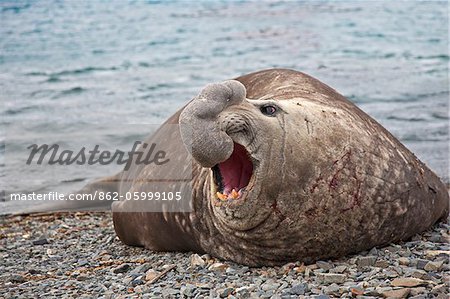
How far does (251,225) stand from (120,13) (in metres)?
28.3

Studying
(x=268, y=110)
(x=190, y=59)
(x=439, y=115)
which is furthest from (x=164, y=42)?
(x=268, y=110)

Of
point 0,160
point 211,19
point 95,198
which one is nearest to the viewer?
point 95,198

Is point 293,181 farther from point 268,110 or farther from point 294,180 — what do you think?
point 268,110

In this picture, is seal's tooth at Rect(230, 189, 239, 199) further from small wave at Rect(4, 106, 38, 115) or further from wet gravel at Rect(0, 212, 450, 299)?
small wave at Rect(4, 106, 38, 115)

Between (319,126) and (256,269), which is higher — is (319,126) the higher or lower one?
the higher one

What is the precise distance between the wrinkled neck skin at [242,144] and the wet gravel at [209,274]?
296mm

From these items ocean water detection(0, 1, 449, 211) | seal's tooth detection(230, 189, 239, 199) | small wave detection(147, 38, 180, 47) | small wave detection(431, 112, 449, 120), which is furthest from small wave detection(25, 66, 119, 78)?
seal's tooth detection(230, 189, 239, 199)

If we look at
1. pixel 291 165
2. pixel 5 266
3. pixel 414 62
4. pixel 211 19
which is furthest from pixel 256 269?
pixel 211 19

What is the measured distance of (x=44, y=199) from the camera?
309 inches

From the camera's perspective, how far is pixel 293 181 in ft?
14.2

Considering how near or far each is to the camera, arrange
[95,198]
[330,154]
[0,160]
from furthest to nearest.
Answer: [0,160] → [95,198] → [330,154]

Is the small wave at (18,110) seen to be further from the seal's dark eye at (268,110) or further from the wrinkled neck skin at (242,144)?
the seal's dark eye at (268,110)

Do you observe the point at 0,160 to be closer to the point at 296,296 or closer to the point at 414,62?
the point at 296,296

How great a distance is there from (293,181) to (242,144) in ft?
1.19
